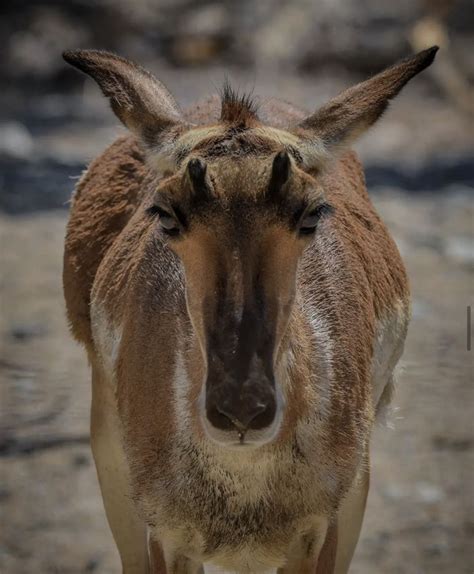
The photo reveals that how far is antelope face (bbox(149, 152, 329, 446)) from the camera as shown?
3.90m

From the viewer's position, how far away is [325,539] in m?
4.95

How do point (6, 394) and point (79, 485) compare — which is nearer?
point (79, 485)

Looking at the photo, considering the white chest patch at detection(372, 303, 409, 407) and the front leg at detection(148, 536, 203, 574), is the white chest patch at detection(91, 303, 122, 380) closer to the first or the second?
the front leg at detection(148, 536, 203, 574)

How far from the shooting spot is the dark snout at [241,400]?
12.6 feet

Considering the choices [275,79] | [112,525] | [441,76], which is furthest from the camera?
[275,79]

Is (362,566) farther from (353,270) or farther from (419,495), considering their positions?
(353,270)

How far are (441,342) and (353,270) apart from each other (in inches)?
159

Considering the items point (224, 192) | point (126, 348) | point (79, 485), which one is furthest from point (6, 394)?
point (224, 192)

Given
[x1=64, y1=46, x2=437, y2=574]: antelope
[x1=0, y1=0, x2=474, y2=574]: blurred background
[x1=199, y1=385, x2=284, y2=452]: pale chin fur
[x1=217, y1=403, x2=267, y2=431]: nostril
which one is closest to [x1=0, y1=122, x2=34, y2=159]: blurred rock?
[x1=0, y1=0, x2=474, y2=574]: blurred background

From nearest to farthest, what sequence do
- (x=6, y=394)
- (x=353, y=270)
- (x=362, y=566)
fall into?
(x=353, y=270), (x=362, y=566), (x=6, y=394)

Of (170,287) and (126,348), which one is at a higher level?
(170,287)

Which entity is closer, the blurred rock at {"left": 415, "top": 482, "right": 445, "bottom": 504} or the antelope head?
the antelope head

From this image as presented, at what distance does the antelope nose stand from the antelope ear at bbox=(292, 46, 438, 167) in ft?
3.60

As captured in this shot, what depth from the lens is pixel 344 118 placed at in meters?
4.61
